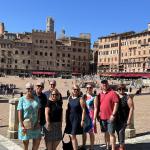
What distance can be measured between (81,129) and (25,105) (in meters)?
1.39

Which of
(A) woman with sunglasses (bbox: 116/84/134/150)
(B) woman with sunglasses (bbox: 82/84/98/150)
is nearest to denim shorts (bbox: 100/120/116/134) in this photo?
(A) woman with sunglasses (bbox: 116/84/134/150)

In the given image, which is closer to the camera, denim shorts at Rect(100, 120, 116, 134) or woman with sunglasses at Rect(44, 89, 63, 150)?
woman with sunglasses at Rect(44, 89, 63, 150)

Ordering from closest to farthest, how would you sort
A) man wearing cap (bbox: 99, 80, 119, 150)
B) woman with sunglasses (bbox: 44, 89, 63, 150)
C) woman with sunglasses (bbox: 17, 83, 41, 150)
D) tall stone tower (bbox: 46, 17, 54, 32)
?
1. woman with sunglasses (bbox: 17, 83, 41, 150)
2. woman with sunglasses (bbox: 44, 89, 63, 150)
3. man wearing cap (bbox: 99, 80, 119, 150)
4. tall stone tower (bbox: 46, 17, 54, 32)

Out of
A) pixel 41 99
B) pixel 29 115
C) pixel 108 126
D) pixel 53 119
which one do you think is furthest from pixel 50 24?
pixel 29 115

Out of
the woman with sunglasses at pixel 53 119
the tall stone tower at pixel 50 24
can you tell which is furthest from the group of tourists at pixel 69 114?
the tall stone tower at pixel 50 24

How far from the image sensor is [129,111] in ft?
30.7

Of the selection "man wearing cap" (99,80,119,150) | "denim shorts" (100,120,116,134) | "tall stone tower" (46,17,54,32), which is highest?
"tall stone tower" (46,17,54,32)

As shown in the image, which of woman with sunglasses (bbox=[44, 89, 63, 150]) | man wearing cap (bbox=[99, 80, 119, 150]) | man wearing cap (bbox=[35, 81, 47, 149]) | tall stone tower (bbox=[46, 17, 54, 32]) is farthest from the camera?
tall stone tower (bbox=[46, 17, 54, 32])

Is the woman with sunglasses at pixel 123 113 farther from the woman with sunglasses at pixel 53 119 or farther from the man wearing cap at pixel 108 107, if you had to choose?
the woman with sunglasses at pixel 53 119

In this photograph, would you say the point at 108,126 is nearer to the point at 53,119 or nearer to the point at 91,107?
the point at 91,107

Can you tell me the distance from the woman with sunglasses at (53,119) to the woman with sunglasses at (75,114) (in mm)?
290

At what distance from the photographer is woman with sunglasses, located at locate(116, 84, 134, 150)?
929cm

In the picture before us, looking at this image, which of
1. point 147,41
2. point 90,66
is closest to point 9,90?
point 147,41

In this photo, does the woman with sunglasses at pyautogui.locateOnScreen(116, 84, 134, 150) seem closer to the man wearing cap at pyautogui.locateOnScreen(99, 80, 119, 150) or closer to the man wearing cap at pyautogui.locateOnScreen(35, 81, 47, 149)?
the man wearing cap at pyautogui.locateOnScreen(99, 80, 119, 150)
